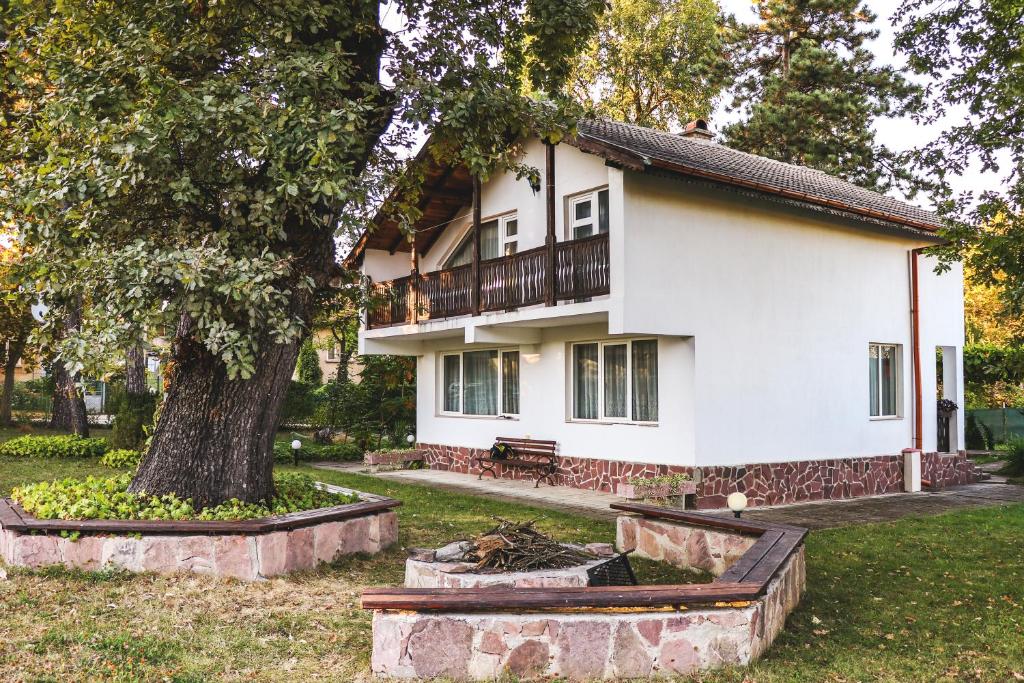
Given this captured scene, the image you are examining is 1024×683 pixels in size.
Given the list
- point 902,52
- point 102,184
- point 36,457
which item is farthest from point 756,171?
point 36,457

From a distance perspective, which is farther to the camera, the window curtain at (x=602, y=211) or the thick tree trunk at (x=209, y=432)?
the window curtain at (x=602, y=211)

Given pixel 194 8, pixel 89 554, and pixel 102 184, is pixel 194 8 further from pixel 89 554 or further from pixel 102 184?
pixel 89 554

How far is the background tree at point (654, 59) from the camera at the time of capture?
2798 cm

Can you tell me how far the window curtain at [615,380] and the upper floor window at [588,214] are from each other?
193 centimetres

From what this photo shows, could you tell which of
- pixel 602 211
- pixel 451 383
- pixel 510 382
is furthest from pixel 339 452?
pixel 602 211

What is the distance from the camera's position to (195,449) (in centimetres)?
786

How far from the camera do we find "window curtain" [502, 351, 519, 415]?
15922 millimetres

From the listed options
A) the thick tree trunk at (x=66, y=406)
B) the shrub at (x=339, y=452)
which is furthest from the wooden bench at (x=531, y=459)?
the thick tree trunk at (x=66, y=406)

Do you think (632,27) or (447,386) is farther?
(632,27)

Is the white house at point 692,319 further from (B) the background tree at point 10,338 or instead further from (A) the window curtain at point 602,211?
(B) the background tree at point 10,338

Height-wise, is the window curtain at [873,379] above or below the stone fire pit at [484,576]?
above

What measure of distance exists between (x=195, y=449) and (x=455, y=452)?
31.2 feet

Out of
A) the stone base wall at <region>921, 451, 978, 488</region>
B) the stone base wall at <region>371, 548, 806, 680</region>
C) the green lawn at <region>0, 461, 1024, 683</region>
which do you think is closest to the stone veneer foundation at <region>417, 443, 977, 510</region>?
the stone base wall at <region>921, 451, 978, 488</region>

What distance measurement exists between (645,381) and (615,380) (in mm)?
664
